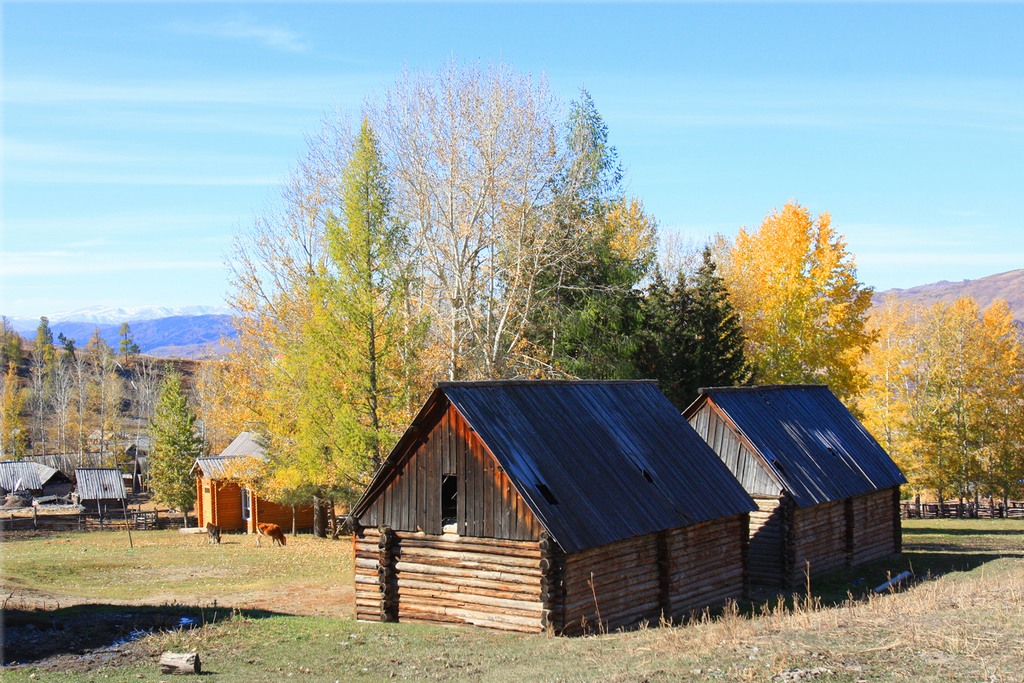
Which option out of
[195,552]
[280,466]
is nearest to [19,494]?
[195,552]

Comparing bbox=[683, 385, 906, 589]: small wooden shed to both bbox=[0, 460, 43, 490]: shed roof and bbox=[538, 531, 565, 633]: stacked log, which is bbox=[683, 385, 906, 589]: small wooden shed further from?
bbox=[0, 460, 43, 490]: shed roof

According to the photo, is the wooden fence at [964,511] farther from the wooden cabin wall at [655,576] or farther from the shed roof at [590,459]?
Result: the shed roof at [590,459]

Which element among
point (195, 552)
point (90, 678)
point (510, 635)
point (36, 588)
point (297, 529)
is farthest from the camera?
point (297, 529)

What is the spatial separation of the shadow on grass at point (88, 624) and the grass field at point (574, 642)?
0.29 ft

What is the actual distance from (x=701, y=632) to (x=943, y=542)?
27.4m

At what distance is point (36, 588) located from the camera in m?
28.2

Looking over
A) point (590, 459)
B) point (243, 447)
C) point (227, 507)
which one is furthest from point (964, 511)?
point (227, 507)

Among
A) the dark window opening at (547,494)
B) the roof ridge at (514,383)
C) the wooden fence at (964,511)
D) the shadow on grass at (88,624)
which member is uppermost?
the roof ridge at (514,383)

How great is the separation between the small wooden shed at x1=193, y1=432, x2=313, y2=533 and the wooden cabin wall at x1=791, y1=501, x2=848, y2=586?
28767 millimetres

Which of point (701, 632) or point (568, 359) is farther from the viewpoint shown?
point (568, 359)

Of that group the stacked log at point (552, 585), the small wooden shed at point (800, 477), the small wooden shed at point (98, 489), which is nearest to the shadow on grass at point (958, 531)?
the small wooden shed at point (800, 477)

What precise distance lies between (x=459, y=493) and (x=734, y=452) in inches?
469

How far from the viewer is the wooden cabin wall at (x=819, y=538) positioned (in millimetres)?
27703

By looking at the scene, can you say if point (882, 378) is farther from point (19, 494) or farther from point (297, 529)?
point (19, 494)
